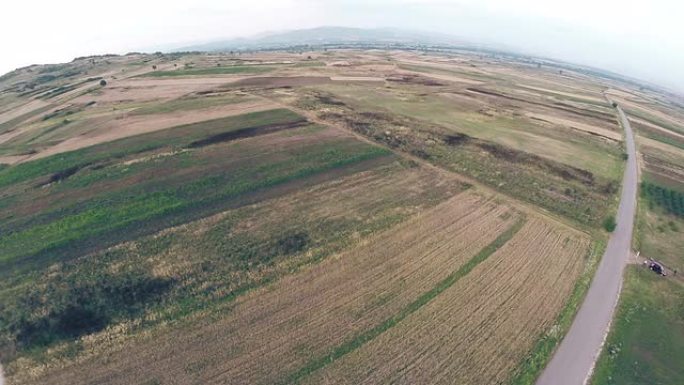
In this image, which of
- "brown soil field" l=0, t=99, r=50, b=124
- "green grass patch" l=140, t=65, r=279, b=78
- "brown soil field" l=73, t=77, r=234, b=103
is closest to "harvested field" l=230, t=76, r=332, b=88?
"brown soil field" l=73, t=77, r=234, b=103

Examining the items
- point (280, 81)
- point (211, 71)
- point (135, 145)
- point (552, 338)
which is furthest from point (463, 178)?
point (211, 71)

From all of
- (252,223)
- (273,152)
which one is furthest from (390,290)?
(273,152)

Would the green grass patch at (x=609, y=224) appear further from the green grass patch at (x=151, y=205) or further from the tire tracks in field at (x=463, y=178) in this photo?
the green grass patch at (x=151, y=205)

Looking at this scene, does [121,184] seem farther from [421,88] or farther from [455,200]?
[421,88]

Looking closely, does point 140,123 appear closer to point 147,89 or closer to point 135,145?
point 135,145

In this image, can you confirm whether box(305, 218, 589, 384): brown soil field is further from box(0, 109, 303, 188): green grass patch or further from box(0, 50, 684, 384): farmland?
box(0, 109, 303, 188): green grass patch
